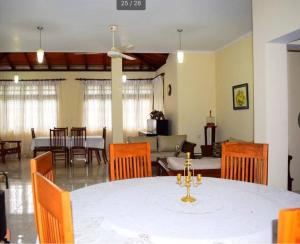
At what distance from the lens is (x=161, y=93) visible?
8.77 m

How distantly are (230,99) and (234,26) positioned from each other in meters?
1.73

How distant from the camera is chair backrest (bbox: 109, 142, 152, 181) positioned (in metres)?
2.38

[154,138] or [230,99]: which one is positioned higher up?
[230,99]

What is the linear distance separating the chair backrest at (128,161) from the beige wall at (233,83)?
345 cm

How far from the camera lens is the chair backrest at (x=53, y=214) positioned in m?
0.88

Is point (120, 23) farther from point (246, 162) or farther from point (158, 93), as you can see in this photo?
point (158, 93)

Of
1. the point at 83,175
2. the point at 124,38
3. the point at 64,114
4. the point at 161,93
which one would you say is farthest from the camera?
the point at 64,114

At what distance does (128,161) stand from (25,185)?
11.7 ft

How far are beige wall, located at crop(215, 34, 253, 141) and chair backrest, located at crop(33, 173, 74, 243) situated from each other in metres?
4.78

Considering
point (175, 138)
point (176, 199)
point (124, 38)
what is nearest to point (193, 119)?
point (175, 138)

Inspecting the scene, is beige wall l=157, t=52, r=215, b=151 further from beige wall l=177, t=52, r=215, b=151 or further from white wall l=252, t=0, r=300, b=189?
white wall l=252, t=0, r=300, b=189

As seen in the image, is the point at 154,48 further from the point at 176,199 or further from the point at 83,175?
the point at 176,199

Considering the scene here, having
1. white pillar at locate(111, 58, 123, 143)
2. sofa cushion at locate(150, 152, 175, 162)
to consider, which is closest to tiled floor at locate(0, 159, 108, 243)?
white pillar at locate(111, 58, 123, 143)

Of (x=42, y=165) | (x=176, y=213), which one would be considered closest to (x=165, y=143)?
(x=42, y=165)
